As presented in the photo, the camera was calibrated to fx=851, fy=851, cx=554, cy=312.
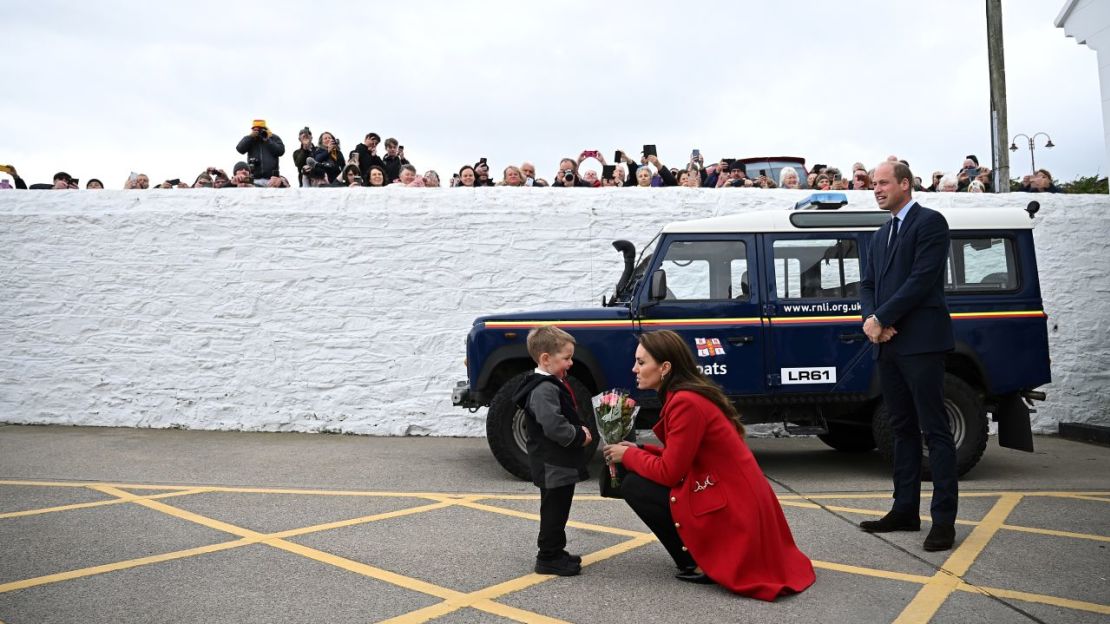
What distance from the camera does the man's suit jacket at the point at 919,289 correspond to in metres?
4.80

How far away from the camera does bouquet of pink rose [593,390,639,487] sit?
399 centimetres

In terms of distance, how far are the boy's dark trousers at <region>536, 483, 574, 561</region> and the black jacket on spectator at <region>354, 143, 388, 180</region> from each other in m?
8.29

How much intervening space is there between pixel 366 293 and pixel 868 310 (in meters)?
6.58

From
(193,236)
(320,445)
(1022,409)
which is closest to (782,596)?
(1022,409)

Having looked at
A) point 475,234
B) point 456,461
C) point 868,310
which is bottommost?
point 456,461

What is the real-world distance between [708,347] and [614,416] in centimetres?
311

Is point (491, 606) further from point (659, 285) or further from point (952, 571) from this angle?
point (659, 285)

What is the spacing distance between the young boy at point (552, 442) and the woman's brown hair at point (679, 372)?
0.45 m

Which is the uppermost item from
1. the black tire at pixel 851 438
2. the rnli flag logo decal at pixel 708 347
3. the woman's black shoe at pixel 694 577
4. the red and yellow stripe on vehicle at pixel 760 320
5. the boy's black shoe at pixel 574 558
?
the red and yellow stripe on vehicle at pixel 760 320

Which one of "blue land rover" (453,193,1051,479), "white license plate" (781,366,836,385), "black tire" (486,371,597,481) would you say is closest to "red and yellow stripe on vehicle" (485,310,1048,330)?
"blue land rover" (453,193,1051,479)

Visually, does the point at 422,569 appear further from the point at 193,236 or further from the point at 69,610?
the point at 193,236

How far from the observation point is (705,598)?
3.92 meters

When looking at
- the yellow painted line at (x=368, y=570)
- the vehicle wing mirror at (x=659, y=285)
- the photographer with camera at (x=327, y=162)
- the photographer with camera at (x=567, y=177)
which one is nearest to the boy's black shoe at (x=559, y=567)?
the yellow painted line at (x=368, y=570)

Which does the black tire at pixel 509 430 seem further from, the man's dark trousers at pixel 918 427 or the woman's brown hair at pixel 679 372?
the woman's brown hair at pixel 679 372
